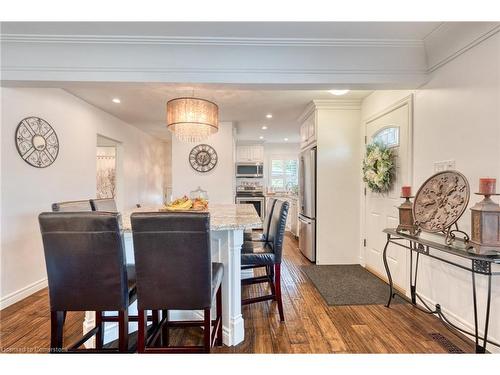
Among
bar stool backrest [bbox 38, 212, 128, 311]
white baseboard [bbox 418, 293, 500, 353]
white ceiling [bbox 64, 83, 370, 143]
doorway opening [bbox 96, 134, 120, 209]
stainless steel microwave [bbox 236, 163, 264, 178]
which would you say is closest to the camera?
bar stool backrest [bbox 38, 212, 128, 311]

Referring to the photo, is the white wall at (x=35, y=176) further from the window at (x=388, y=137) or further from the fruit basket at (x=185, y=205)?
the window at (x=388, y=137)

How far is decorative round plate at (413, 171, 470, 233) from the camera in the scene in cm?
176

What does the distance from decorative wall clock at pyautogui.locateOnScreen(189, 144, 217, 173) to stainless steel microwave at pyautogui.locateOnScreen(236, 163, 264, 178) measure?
1.94 m

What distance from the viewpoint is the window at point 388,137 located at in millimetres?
2899

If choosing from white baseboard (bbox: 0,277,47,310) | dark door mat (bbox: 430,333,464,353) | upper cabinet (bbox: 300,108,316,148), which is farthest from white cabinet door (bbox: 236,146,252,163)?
dark door mat (bbox: 430,333,464,353)

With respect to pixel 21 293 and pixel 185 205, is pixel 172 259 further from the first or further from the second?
pixel 21 293

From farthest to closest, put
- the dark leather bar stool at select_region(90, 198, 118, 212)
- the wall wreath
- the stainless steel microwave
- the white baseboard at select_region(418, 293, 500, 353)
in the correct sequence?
the stainless steel microwave, the wall wreath, the dark leather bar stool at select_region(90, 198, 118, 212), the white baseboard at select_region(418, 293, 500, 353)

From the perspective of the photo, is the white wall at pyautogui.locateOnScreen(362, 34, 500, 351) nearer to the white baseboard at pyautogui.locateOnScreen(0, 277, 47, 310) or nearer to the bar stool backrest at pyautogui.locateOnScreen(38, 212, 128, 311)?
the bar stool backrest at pyautogui.locateOnScreen(38, 212, 128, 311)

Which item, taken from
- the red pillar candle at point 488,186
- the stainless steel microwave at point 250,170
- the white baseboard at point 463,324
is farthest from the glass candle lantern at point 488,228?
the stainless steel microwave at point 250,170

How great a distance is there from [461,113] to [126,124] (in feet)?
17.1

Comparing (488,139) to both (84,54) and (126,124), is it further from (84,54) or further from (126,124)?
(126,124)

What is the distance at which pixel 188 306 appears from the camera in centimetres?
137

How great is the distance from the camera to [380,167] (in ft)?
9.55

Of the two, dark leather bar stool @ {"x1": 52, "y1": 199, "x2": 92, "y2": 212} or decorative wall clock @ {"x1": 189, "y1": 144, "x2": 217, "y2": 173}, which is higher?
decorative wall clock @ {"x1": 189, "y1": 144, "x2": 217, "y2": 173}
